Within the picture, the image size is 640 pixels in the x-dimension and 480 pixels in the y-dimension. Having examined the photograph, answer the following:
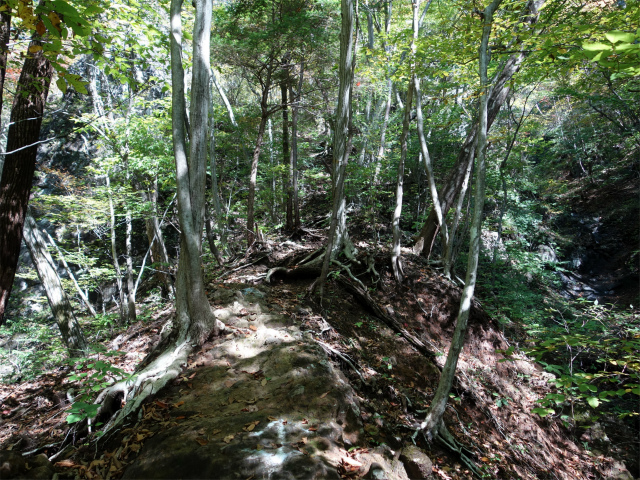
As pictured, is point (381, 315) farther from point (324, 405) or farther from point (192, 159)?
point (192, 159)

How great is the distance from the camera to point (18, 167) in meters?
3.85

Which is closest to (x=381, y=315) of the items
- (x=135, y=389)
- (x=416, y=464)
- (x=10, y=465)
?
(x=416, y=464)

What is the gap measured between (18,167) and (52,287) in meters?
2.36

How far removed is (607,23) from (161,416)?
22.3 feet

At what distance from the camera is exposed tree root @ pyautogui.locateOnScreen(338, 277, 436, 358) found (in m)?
6.11

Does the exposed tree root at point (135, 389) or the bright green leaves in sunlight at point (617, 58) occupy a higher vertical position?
the bright green leaves in sunlight at point (617, 58)

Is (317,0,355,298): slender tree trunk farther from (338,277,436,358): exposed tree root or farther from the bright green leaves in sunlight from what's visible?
the bright green leaves in sunlight

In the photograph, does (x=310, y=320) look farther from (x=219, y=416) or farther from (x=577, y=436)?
(x=577, y=436)

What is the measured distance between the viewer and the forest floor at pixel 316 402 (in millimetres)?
2414

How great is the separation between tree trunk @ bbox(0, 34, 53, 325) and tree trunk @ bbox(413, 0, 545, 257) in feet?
25.9

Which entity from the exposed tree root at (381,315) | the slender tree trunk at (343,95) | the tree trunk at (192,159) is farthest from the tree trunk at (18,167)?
the exposed tree root at (381,315)

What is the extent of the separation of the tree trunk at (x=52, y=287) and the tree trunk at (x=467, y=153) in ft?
27.0

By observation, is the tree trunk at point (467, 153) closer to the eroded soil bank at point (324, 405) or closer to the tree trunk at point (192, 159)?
the eroded soil bank at point (324, 405)

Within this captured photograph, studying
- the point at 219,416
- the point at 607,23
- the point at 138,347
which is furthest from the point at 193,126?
the point at 607,23
